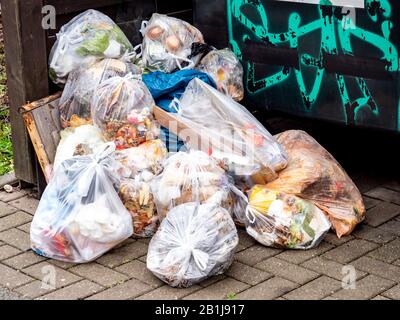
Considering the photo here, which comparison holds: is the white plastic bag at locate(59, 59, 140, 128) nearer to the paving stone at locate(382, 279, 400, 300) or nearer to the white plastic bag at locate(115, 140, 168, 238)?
the white plastic bag at locate(115, 140, 168, 238)

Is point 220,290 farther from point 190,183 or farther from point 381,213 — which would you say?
point 381,213

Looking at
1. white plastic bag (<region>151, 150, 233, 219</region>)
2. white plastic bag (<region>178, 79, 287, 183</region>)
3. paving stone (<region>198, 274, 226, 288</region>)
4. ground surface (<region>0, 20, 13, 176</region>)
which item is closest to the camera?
paving stone (<region>198, 274, 226, 288</region>)

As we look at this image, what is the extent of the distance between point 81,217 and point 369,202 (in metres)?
1.79

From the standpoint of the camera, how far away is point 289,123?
20.4 feet

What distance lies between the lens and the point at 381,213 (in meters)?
4.94

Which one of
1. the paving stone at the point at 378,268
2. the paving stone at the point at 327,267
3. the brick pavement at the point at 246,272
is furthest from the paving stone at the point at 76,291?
the paving stone at the point at 378,268

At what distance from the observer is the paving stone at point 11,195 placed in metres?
5.19

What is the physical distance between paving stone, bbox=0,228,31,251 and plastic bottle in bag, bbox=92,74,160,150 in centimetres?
73

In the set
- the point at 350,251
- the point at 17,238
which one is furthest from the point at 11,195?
the point at 350,251

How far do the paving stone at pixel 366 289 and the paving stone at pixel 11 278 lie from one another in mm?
1531

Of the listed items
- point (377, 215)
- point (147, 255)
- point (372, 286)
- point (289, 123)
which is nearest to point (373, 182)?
point (377, 215)

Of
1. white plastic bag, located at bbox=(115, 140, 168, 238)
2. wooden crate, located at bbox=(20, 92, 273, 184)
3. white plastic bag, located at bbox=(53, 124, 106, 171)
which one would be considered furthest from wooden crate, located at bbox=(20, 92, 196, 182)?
white plastic bag, located at bbox=(115, 140, 168, 238)

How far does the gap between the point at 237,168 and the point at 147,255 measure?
782 mm

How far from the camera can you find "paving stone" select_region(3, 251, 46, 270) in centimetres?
438
